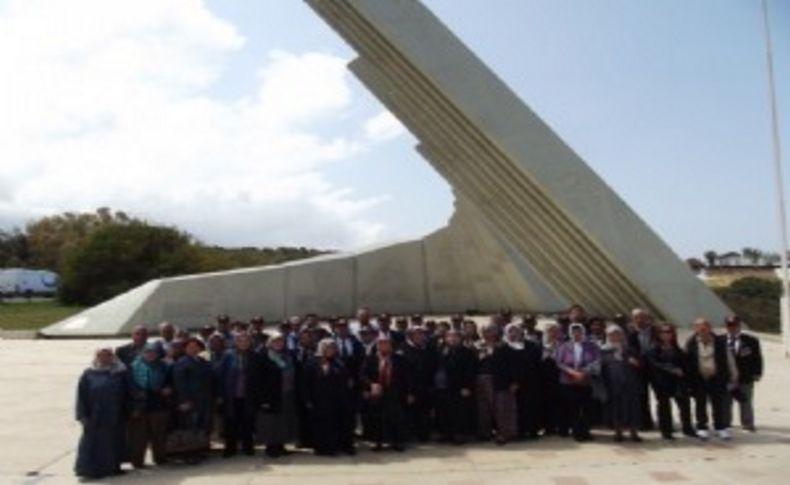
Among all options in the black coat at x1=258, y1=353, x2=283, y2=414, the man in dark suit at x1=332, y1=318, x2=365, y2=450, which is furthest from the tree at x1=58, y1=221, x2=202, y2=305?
the black coat at x1=258, y1=353, x2=283, y2=414

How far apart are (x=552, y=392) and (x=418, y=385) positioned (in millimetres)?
1250

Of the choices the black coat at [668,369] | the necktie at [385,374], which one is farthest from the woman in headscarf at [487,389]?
the black coat at [668,369]

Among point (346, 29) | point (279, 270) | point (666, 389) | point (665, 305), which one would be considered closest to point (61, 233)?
point (279, 270)

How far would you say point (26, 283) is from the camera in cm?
4556

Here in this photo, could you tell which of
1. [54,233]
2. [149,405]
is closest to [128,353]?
[149,405]

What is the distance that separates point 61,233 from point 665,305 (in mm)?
49360

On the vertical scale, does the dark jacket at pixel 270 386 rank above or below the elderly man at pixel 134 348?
below

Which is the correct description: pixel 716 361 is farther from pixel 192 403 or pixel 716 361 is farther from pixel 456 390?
pixel 192 403

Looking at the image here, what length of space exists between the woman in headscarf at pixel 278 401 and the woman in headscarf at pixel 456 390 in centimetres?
132

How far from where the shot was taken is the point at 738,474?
591 cm

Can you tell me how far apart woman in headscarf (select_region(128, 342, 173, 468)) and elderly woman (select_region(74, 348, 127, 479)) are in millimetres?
130

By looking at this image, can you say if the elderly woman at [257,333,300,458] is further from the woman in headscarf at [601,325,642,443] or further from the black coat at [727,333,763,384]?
the black coat at [727,333,763,384]

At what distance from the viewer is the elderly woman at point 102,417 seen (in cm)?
628

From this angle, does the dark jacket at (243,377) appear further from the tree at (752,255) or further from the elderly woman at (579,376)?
the tree at (752,255)
